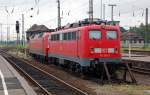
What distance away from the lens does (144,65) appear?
107 ft

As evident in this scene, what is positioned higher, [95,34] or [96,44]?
[95,34]

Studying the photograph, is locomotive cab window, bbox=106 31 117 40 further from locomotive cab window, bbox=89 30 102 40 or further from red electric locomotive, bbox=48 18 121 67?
locomotive cab window, bbox=89 30 102 40

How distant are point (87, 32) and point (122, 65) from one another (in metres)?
2.67

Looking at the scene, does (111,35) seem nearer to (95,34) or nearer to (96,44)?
(95,34)

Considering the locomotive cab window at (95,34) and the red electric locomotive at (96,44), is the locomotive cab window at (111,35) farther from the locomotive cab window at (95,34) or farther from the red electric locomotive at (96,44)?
the locomotive cab window at (95,34)

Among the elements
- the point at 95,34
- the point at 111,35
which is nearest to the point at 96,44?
the point at 95,34

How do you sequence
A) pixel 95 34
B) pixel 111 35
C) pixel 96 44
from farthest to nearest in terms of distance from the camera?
pixel 111 35, pixel 95 34, pixel 96 44

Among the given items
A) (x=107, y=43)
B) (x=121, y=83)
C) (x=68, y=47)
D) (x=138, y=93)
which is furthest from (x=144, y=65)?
(x=138, y=93)

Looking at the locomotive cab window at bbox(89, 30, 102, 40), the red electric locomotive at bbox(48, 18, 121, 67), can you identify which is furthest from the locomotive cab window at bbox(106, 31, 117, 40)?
the locomotive cab window at bbox(89, 30, 102, 40)

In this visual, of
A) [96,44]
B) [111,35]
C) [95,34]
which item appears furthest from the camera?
[111,35]

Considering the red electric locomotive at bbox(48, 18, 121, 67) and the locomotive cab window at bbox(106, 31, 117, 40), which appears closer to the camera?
the red electric locomotive at bbox(48, 18, 121, 67)

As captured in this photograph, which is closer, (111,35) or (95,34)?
(95,34)

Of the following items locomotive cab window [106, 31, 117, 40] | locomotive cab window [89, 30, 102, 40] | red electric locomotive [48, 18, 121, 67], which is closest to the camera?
red electric locomotive [48, 18, 121, 67]

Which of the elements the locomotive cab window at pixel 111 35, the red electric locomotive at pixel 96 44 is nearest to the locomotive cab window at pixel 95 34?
the red electric locomotive at pixel 96 44
